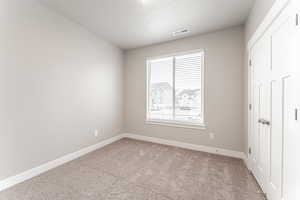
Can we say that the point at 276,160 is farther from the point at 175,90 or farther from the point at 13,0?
the point at 13,0

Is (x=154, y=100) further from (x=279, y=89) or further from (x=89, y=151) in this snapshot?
(x=279, y=89)

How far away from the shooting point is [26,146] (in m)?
1.89

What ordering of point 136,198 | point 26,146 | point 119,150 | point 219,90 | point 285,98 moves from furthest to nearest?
point 119,150, point 219,90, point 26,146, point 136,198, point 285,98

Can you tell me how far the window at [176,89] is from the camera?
3.07 m

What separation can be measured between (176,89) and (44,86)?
2713 mm

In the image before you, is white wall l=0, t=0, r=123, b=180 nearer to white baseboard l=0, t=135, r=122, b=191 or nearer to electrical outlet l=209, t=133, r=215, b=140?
white baseboard l=0, t=135, r=122, b=191

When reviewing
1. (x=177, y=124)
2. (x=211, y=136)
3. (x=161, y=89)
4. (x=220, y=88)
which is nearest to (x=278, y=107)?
(x=220, y=88)

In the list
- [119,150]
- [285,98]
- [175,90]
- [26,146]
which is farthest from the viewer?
[175,90]

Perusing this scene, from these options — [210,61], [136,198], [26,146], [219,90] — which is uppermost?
[210,61]

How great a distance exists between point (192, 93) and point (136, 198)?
2.40 meters

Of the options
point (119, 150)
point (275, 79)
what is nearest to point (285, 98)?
point (275, 79)

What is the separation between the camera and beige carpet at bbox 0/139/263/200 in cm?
158

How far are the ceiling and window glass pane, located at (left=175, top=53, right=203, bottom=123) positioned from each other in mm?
610

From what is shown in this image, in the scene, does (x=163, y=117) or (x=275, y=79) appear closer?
(x=275, y=79)
